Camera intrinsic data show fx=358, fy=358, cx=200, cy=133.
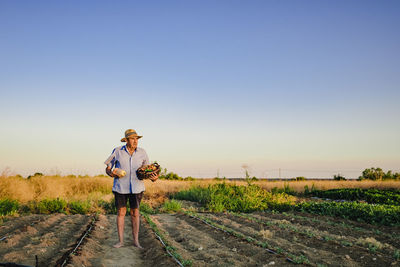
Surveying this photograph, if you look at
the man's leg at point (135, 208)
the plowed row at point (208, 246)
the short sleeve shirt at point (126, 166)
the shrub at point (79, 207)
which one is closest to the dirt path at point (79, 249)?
the plowed row at point (208, 246)

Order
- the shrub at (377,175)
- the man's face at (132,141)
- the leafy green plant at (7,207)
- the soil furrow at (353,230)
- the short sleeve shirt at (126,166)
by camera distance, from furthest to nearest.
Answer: the shrub at (377,175)
the leafy green plant at (7,207)
the soil furrow at (353,230)
the man's face at (132,141)
the short sleeve shirt at (126,166)

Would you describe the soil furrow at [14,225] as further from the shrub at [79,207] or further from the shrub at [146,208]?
the shrub at [146,208]

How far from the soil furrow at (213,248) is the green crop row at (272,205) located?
429 cm

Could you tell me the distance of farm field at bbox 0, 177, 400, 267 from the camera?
19.1ft

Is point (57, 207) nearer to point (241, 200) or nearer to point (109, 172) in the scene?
point (241, 200)

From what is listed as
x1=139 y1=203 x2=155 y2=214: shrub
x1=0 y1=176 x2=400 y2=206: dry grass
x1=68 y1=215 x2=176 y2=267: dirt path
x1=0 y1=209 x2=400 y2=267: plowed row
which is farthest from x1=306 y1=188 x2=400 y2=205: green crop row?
x1=68 y1=215 x2=176 y2=267: dirt path

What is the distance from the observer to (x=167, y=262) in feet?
18.0

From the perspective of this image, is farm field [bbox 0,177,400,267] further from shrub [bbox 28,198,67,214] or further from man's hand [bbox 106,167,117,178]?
man's hand [bbox 106,167,117,178]

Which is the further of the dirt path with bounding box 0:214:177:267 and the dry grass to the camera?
the dry grass

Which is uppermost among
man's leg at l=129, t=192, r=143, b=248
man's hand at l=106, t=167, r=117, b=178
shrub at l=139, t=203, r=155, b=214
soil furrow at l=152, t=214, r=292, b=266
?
man's hand at l=106, t=167, r=117, b=178

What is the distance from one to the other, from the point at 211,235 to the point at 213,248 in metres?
1.32

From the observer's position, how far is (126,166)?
20.3ft

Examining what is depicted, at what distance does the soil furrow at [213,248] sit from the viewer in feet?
18.5

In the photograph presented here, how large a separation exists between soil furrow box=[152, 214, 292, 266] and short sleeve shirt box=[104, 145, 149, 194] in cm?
138
